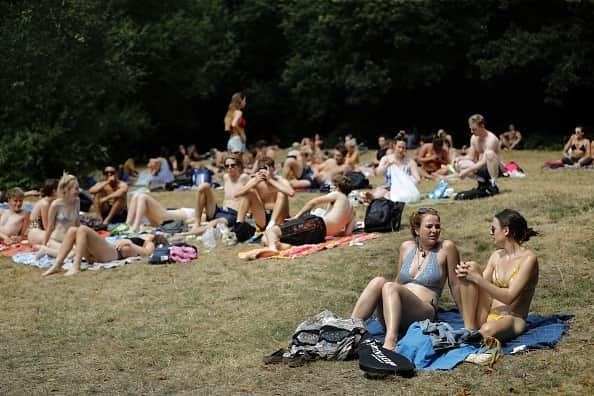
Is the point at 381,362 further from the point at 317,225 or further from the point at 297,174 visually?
the point at 297,174

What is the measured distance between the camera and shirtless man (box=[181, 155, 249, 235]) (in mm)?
12969

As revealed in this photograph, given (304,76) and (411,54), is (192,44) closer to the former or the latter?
(304,76)

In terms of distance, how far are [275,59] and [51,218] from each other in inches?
1200

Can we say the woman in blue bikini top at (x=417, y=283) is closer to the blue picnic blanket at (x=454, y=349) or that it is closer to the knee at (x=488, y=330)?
the blue picnic blanket at (x=454, y=349)

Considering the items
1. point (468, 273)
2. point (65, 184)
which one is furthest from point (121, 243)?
point (468, 273)

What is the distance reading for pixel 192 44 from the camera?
3584cm

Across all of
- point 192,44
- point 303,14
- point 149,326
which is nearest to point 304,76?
point 303,14

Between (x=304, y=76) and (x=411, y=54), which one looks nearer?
(x=411, y=54)

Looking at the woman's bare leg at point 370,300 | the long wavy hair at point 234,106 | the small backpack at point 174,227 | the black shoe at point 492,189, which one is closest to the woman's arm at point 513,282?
the woman's bare leg at point 370,300

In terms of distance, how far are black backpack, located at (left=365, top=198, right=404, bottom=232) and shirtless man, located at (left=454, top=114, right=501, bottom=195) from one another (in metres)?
2.70

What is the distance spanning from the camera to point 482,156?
47.6ft

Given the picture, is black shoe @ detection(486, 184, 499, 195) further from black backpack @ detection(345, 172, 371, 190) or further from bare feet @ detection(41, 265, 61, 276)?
bare feet @ detection(41, 265, 61, 276)

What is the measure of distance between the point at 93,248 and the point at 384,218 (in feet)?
12.4

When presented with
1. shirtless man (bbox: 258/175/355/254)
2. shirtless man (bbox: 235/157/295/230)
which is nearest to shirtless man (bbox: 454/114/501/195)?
shirtless man (bbox: 258/175/355/254)
